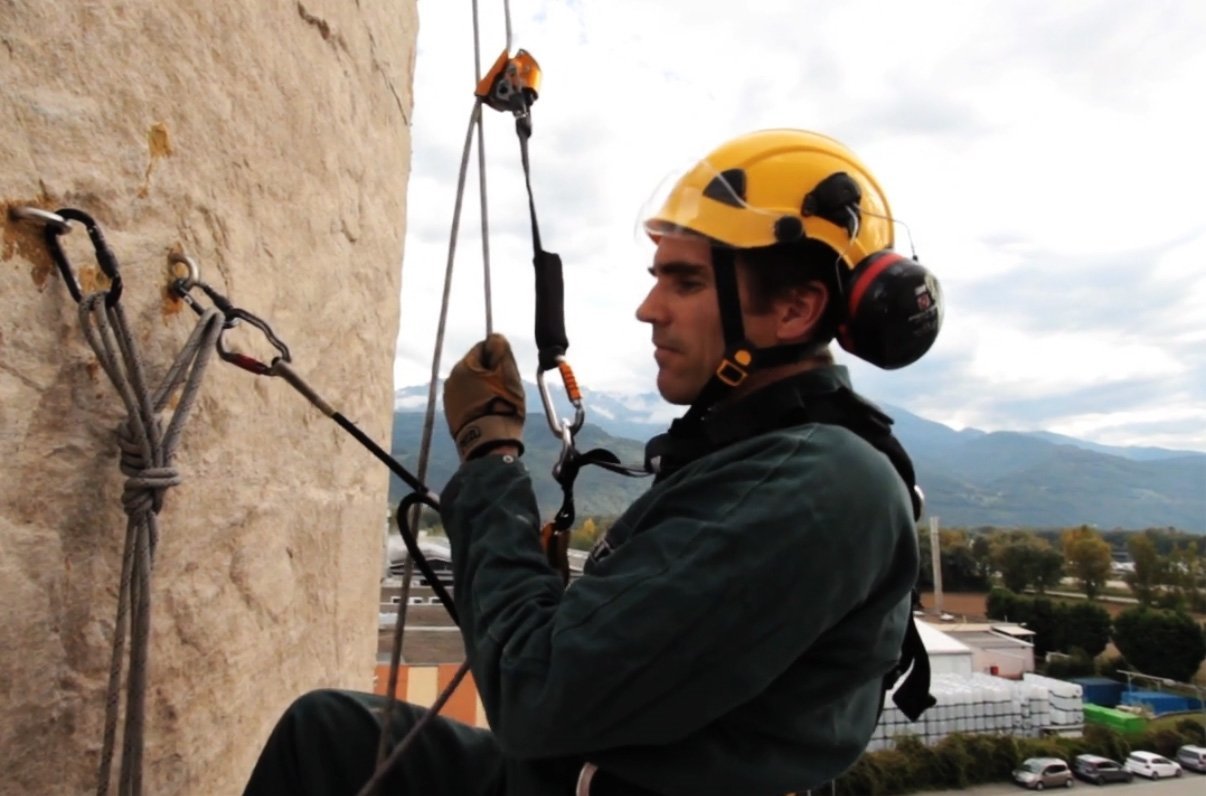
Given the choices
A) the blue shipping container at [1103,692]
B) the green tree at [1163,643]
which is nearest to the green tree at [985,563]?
the green tree at [1163,643]

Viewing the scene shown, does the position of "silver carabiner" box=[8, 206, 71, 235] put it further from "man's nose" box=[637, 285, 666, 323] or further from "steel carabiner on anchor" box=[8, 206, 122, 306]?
"man's nose" box=[637, 285, 666, 323]

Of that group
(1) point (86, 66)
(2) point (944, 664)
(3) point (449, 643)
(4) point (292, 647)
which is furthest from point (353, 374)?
(2) point (944, 664)

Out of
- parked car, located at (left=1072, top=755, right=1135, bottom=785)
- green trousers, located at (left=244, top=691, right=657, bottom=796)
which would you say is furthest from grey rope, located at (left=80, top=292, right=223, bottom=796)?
parked car, located at (left=1072, top=755, right=1135, bottom=785)

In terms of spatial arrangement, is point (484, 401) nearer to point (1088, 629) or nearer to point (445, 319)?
point (445, 319)

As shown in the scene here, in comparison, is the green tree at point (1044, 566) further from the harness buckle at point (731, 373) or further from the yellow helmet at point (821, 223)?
the harness buckle at point (731, 373)

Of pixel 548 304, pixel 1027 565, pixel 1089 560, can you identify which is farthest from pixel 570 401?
pixel 1089 560

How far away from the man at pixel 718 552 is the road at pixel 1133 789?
25.8 metres

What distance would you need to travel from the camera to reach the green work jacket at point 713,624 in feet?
4.07

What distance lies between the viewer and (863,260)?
168 cm

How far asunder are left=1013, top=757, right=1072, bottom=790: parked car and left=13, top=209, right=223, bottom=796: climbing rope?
1077 inches

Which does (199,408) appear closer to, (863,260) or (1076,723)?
(863,260)

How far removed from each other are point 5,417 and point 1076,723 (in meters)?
33.3

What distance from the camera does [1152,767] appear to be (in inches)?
1008

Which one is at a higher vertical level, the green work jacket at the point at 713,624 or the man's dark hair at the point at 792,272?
the man's dark hair at the point at 792,272
